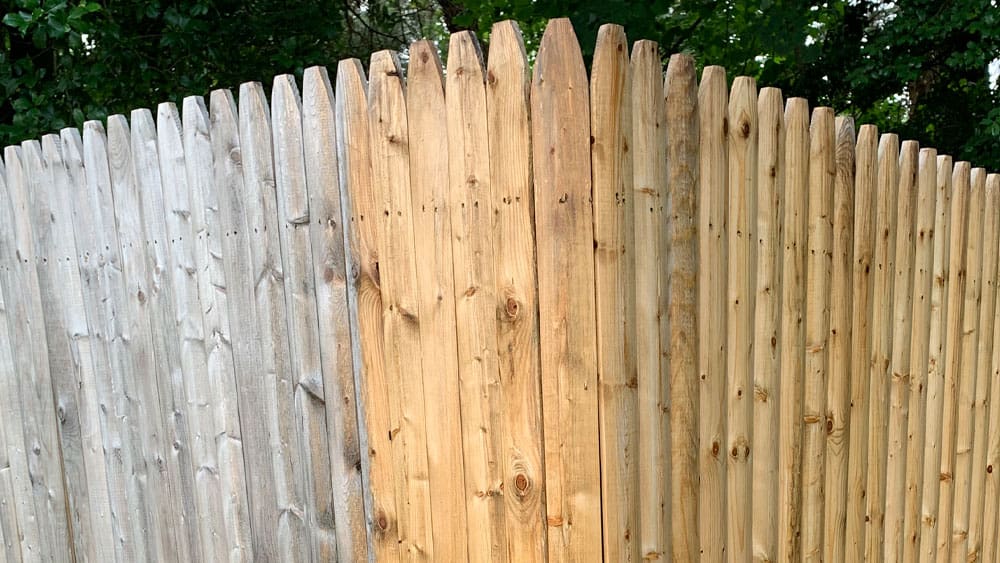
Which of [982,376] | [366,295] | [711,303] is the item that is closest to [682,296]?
[711,303]

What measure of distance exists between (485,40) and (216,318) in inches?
327

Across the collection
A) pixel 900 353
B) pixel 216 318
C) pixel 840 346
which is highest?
pixel 216 318

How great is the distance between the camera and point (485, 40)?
35.4 ft

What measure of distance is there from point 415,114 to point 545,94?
36 cm

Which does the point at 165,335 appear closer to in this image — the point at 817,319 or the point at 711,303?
the point at 711,303

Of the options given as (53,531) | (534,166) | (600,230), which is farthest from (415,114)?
(53,531)

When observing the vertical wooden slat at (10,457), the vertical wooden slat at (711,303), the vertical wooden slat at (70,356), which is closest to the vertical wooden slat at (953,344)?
the vertical wooden slat at (711,303)

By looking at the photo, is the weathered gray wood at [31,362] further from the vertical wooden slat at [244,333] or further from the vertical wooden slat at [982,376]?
the vertical wooden slat at [982,376]

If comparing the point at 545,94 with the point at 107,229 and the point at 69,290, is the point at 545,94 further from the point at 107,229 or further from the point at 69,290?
the point at 69,290

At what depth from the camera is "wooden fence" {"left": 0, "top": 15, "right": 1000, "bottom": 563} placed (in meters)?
2.48

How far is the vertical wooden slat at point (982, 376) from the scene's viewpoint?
4371mm

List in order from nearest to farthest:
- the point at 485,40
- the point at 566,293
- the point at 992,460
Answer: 1. the point at 566,293
2. the point at 992,460
3. the point at 485,40

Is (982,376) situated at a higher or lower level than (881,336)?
lower

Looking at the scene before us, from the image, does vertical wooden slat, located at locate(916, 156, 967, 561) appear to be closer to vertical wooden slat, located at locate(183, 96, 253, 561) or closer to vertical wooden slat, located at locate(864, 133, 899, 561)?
vertical wooden slat, located at locate(864, 133, 899, 561)
